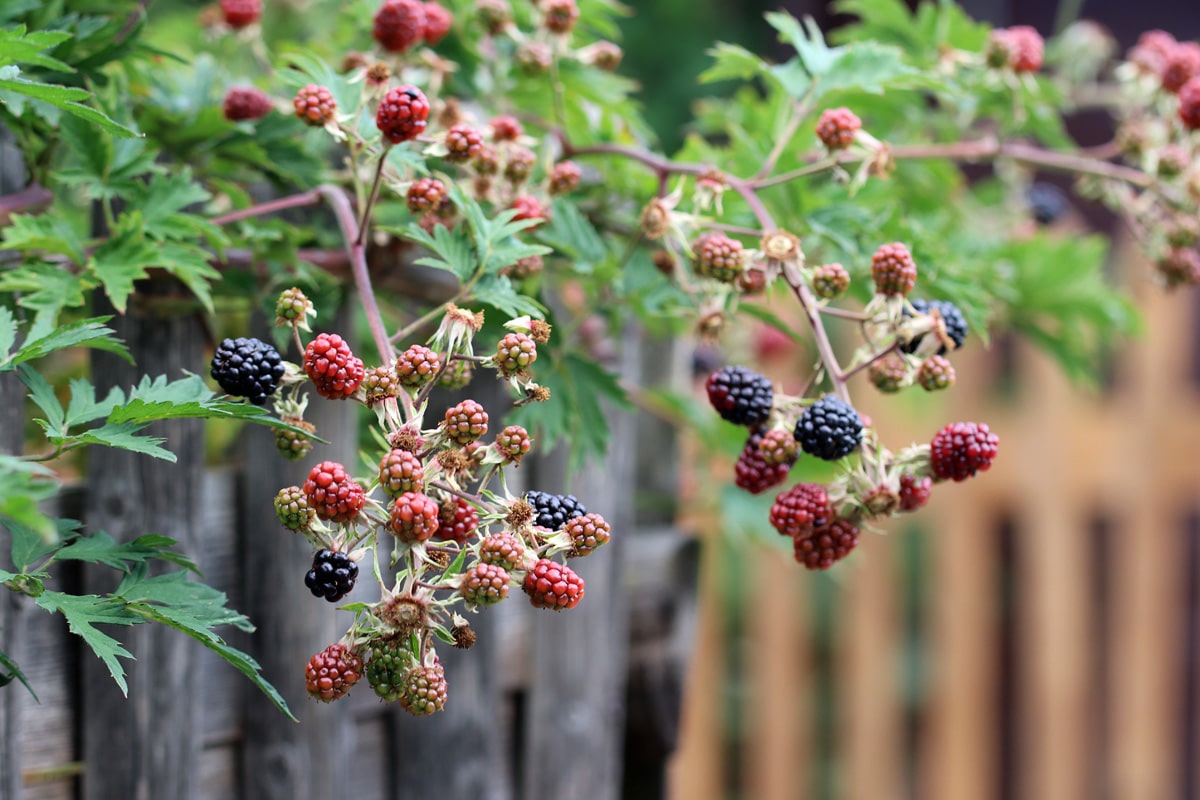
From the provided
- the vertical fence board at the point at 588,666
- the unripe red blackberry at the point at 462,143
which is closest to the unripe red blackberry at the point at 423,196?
the unripe red blackberry at the point at 462,143

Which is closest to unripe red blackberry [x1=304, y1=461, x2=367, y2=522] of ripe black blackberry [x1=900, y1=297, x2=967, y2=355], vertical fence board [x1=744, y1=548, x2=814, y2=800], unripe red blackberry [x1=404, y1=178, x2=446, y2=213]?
unripe red blackberry [x1=404, y1=178, x2=446, y2=213]

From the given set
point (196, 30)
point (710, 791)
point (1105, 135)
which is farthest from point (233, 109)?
point (1105, 135)

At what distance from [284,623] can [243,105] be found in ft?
1.91

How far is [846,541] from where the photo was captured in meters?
0.90

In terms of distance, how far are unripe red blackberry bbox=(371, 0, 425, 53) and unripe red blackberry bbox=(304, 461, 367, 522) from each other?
0.53 metres

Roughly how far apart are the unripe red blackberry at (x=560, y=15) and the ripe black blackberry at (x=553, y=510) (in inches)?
22.9

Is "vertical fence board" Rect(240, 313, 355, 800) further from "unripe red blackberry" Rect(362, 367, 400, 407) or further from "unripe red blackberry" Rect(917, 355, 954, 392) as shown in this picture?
"unripe red blackberry" Rect(917, 355, 954, 392)

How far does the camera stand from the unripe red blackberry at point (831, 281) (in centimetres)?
93

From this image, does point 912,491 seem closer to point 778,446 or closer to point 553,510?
point 778,446

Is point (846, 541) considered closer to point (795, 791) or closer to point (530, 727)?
point (530, 727)

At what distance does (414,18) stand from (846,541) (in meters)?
0.62

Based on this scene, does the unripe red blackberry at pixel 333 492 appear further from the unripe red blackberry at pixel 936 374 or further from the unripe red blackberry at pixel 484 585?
the unripe red blackberry at pixel 936 374

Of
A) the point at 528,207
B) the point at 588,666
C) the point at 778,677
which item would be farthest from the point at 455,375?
the point at 778,677

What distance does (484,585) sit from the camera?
2.32 ft
